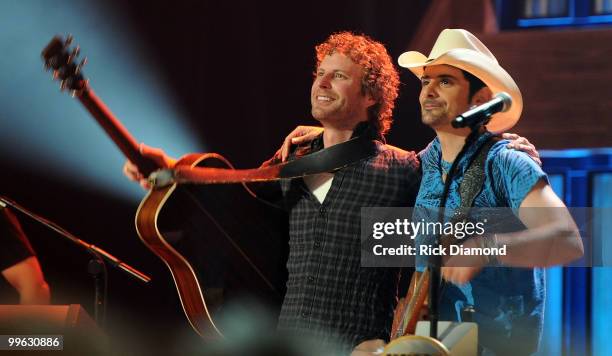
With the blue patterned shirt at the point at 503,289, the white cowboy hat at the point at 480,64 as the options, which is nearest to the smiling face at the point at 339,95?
the white cowboy hat at the point at 480,64

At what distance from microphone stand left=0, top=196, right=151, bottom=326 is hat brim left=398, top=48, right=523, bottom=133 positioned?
1601mm

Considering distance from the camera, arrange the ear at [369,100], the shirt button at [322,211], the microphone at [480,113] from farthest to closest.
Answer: the ear at [369,100], the shirt button at [322,211], the microphone at [480,113]

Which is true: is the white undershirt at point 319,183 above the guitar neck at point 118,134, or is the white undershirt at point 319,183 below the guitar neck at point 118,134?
below

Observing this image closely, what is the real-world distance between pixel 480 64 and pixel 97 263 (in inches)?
71.7

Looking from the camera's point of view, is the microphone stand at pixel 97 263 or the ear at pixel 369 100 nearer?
the ear at pixel 369 100

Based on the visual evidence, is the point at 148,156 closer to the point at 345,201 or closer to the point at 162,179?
the point at 162,179

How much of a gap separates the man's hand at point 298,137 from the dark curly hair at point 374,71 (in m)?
0.24

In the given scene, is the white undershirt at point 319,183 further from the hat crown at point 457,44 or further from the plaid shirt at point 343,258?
the hat crown at point 457,44

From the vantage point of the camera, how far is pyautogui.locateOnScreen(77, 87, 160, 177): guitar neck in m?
3.76

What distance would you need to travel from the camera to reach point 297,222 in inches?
141

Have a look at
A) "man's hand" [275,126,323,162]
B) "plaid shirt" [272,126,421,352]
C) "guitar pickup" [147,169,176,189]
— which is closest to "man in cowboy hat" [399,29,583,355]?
"plaid shirt" [272,126,421,352]

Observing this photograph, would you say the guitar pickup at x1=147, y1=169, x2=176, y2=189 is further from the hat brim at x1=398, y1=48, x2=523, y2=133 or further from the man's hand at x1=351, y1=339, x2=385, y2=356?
the hat brim at x1=398, y1=48, x2=523, y2=133

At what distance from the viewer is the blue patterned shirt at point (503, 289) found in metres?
2.98

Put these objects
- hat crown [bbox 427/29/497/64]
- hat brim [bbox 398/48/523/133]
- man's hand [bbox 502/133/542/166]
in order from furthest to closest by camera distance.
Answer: hat crown [bbox 427/29/497/64] < hat brim [bbox 398/48/523/133] < man's hand [bbox 502/133/542/166]
